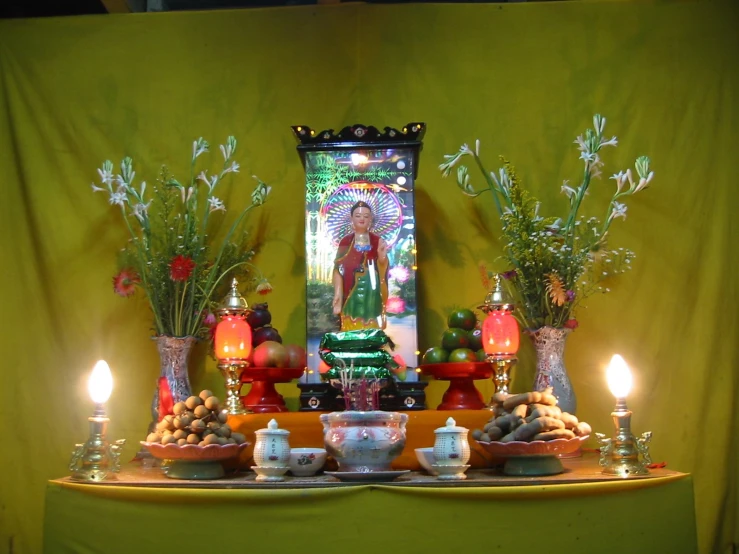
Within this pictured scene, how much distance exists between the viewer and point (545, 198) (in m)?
3.14

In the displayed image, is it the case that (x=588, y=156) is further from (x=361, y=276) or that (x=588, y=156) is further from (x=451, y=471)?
(x=451, y=471)

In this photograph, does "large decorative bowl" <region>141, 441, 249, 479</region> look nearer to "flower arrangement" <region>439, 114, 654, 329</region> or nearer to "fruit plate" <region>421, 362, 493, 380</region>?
"fruit plate" <region>421, 362, 493, 380</region>

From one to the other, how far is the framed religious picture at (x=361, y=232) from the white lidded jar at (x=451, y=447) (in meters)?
0.72

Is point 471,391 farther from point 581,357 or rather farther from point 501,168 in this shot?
point 501,168

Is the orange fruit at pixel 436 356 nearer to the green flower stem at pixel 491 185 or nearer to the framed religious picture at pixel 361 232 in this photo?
the framed religious picture at pixel 361 232

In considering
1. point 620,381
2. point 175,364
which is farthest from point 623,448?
point 175,364

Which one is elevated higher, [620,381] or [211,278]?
[211,278]

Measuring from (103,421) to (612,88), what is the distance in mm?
2237

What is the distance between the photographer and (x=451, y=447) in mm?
1939

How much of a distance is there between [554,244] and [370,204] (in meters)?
0.63

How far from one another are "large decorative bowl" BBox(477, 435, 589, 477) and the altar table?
17 cm

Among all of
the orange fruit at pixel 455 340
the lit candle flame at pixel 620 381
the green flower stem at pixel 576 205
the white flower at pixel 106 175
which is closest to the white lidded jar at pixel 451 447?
the lit candle flame at pixel 620 381

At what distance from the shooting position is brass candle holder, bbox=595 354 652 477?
195 centimetres

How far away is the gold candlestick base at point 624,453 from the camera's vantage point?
194cm
